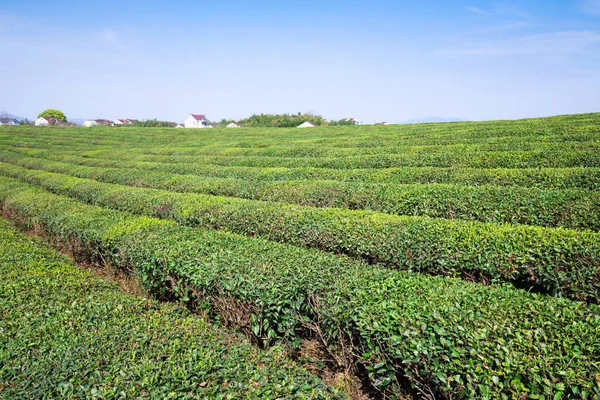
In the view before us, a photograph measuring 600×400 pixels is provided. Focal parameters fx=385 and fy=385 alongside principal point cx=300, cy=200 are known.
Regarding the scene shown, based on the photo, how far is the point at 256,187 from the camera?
14695 mm

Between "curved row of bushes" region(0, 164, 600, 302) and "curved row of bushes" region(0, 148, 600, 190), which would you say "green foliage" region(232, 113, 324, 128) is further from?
"curved row of bushes" region(0, 164, 600, 302)

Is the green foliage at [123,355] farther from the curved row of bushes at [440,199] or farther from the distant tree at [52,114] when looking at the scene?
the distant tree at [52,114]

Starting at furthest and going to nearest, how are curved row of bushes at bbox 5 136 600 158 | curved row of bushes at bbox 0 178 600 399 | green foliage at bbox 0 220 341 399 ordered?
curved row of bushes at bbox 5 136 600 158 < curved row of bushes at bbox 0 178 600 399 < green foliage at bbox 0 220 341 399

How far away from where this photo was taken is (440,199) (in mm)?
10789

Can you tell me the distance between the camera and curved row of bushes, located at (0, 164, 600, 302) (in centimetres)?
638

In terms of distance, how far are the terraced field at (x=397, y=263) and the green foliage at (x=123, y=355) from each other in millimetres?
1000

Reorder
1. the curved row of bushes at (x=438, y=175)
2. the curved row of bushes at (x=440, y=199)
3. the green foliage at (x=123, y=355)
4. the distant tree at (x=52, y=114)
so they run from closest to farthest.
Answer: the green foliage at (x=123, y=355) < the curved row of bushes at (x=440, y=199) < the curved row of bushes at (x=438, y=175) < the distant tree at (x=52, y=114)

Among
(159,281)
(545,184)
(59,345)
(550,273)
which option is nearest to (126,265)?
(159,281)

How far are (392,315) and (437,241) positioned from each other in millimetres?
3371

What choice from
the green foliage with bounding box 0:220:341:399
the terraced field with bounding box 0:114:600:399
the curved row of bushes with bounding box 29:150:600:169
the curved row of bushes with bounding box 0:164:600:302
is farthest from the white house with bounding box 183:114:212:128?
the green foliage with bounding box 0:220:341:399

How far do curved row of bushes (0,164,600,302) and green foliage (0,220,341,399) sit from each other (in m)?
3.96

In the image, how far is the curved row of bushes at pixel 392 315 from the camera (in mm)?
3711

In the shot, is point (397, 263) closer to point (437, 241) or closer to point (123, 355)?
point (437, 241)

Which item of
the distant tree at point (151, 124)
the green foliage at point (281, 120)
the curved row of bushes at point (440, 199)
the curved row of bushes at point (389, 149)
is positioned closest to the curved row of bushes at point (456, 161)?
the curved row of bushes at point (389, 149)
